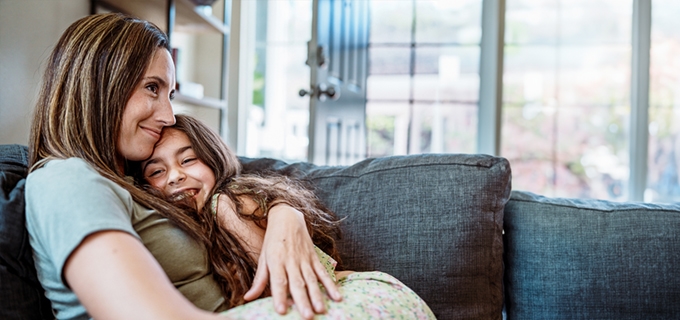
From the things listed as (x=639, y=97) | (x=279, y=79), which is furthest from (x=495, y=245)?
(x=279, y=79)

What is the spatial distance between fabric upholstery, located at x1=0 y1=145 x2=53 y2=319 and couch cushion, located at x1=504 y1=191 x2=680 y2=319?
92 centimetres

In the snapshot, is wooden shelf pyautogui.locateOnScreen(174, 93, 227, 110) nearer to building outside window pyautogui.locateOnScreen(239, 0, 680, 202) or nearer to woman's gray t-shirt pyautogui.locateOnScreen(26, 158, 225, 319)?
building outside window pyautogui.locateOnScreen(239, 0, 680, 202)

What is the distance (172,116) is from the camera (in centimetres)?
113

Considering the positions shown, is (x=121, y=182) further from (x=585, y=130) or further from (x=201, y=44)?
(x=585, y=130)

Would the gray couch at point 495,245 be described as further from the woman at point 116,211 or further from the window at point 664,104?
the window at point 664,104

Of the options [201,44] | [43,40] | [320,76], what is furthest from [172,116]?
[201,44]

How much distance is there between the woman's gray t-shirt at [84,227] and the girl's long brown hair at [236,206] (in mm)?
33

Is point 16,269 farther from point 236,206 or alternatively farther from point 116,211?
point 236,206

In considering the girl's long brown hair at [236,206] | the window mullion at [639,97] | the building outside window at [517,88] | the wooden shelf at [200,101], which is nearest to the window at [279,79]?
the building outside window at [517,88]

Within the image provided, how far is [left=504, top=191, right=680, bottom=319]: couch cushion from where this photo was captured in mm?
1188

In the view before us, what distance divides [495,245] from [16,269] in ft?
2.86

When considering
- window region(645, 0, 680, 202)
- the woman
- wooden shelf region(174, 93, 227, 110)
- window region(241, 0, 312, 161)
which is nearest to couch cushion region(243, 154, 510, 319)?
the woman

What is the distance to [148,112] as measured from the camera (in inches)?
42.5

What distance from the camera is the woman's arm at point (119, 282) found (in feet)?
2.27
